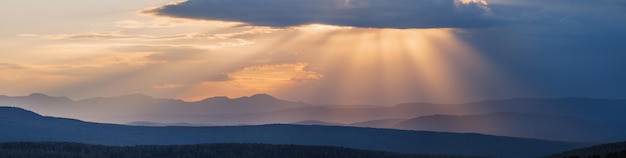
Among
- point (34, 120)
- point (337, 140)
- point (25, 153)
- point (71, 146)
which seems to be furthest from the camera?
point (34, 120)

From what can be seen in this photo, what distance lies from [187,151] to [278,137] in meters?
65.8

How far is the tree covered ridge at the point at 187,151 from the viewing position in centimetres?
8662

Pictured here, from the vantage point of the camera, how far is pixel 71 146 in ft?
299

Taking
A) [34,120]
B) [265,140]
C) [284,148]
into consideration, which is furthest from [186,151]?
[34,120]

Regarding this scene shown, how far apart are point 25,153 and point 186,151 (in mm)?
13315

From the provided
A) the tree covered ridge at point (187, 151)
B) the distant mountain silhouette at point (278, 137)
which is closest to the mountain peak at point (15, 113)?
the distant mountain silhouette at point (278, 137)

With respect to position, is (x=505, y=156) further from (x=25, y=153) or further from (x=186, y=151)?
(x=25, y=153)

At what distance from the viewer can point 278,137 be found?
15438 centimetres

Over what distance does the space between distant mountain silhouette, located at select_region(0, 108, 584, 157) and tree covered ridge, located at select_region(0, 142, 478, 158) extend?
46.4m

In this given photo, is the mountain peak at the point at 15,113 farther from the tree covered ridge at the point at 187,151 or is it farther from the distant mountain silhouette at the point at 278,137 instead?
the tree covered ridge at the point at 187,151

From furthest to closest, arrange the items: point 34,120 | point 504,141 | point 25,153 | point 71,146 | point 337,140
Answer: point 34,120, point 337,140, point 504,141, point 71,146, point 25,153

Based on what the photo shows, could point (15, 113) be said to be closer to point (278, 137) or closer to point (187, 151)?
point (278, 137)

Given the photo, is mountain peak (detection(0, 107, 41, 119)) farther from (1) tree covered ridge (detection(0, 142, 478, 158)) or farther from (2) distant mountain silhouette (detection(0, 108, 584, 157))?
(1) tree covered ridge (detection(0, 142, 478, 158))

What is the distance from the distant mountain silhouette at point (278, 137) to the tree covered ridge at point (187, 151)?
46.4 m
